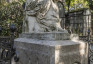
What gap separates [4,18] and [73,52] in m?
7.92

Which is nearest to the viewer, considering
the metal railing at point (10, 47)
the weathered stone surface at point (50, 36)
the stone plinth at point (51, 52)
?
the stone plinth at point (51, 52)

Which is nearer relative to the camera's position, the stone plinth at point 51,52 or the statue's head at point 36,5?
the stone plinth at point 51,52

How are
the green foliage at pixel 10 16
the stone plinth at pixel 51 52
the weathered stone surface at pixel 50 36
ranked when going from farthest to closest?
the green foliage at pixel 10 16
the weathered stone surface at pixel 50 36
the stone plinth at pixel 51 52

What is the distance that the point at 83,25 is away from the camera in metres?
11.1

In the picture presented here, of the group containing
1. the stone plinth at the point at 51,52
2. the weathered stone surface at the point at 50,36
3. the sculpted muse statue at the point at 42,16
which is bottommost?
the stone plinth at the point at 51,52

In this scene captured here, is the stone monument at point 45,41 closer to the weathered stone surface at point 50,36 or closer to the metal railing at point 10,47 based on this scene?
the weathered stone surface at point 50,36

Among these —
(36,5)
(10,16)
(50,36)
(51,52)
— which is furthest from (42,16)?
(10,16)

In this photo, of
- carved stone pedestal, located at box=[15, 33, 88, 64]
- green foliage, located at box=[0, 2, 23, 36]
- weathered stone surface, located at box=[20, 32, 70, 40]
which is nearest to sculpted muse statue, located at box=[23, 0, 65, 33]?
weathered stone surface, located at box=[20, 32, 70, 40]

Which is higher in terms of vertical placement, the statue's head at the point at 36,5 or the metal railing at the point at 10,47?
the statue's head at the point at 36,5

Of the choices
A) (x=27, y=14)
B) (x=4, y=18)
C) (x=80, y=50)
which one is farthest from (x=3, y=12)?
(x=80, y=50)

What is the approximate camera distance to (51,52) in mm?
2846

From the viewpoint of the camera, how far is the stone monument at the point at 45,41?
2949 mm

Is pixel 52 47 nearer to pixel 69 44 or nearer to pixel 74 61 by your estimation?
pixel 69 44

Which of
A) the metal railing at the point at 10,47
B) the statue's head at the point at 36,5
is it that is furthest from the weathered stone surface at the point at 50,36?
the statue's head at the point at 36,5
